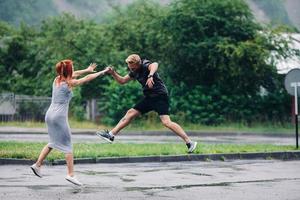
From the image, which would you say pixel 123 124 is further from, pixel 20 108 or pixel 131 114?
pixel 20 108

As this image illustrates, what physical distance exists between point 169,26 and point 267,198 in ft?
79.6

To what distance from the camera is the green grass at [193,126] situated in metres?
30.6

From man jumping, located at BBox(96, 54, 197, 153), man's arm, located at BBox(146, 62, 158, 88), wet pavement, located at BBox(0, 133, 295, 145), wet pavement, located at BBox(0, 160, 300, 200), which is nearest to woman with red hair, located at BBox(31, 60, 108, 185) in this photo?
wet pavement, located at BBox(0, 160, 300, 200)

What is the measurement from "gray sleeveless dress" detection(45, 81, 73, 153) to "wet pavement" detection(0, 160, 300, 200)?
0.54 meters

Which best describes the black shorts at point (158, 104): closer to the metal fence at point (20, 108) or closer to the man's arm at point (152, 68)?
the man's arm at point (152, 68)

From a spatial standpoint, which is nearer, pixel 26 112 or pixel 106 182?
pixel 106 182

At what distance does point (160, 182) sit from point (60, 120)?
165 centimetres

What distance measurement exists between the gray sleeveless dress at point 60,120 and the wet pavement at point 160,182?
0.54 metres

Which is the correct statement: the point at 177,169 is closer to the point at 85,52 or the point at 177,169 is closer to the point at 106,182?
the point at 106,182

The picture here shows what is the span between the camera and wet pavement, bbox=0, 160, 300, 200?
9.08m

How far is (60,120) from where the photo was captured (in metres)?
10.6

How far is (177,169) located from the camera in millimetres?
12977

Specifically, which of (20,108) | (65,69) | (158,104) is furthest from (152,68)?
(20,108)

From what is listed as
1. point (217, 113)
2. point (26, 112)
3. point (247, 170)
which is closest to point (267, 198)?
point (247, 170)
